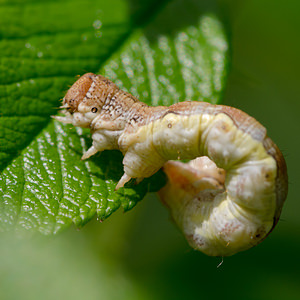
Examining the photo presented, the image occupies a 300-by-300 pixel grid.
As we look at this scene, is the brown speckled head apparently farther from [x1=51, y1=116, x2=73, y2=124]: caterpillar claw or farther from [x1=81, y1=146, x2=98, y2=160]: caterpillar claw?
[x1=81, y1=146, x2=98, y2=160]: caterpillar claw

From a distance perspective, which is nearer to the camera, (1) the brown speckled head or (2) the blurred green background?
(1) the brown speckled head

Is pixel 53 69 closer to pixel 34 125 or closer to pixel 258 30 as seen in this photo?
pixel 34 125

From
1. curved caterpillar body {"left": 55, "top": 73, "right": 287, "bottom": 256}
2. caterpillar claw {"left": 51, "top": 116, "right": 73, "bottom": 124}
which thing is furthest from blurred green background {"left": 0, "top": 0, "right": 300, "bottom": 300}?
caterpillar claw {"left": 51, "top": 116, "right": 73, "bottom": 124}

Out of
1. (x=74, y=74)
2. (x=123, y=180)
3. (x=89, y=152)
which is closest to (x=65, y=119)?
(x=89, y=152)

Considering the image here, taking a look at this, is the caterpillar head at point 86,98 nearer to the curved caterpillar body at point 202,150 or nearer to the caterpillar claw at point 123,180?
the curved caterpillar body at point 202,150

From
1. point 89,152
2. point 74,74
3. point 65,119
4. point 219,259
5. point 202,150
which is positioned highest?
point 74,74

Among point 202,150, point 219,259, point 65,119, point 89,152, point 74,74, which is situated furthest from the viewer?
point 219,259

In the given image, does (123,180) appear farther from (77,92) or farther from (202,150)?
(77,92)

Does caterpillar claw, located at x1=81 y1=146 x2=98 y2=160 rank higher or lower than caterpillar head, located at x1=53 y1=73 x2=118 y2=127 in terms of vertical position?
lower
